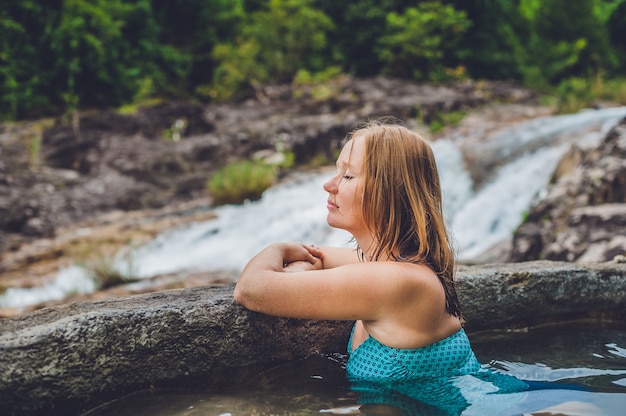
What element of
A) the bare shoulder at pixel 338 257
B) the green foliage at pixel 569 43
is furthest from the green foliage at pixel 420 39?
the bare shoulder at pixel 338 257

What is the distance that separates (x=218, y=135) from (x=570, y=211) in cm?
794

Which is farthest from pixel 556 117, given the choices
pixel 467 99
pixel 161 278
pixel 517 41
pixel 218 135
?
pixel 517 41

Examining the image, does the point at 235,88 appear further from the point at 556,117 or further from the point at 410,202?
the point at 410,202

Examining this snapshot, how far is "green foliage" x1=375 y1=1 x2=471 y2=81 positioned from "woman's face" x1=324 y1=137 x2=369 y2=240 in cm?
1473

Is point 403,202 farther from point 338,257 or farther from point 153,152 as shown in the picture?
point 153,152

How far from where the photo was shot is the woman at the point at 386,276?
1682 millimetres

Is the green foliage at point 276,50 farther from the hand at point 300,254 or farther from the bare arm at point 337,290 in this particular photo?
the bare arm at point 337,290

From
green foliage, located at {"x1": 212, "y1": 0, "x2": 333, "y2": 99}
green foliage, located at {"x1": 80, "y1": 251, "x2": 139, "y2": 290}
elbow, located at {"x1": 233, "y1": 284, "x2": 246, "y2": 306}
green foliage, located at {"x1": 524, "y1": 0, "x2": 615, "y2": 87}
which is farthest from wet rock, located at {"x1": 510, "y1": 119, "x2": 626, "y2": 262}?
green foliage, located at {"x1": 524, "y1": 0, "x2": 615, "y2": 87}

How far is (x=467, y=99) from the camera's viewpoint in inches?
532

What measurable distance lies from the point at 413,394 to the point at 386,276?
1.36ft

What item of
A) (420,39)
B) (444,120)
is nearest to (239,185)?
(444,120)

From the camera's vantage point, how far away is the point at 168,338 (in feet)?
6.01

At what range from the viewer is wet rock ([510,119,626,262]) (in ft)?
15.9

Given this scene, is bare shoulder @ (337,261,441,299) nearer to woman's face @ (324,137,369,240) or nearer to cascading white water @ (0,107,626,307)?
woman's face @ (324,137,369,240)
